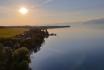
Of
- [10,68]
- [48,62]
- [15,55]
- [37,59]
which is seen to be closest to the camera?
[10,68]

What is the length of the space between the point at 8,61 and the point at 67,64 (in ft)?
37.8

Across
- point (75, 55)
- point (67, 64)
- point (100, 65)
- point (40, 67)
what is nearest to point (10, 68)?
point (40, 67)

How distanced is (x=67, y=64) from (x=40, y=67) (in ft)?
14.3

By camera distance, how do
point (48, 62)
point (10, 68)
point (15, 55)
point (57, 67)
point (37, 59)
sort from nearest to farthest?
point (10, 68) < point (15, 55) < point (57, 67) < point (48, 62) < point (37, 59)

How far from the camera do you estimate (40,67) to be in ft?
124

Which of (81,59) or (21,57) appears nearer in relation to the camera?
(21,57)

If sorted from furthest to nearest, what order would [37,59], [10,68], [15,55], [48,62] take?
[37,59]
[48,62]
[15,55]
[10,68]

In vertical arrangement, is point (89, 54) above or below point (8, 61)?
below

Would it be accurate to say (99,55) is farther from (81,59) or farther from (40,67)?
(40,67)

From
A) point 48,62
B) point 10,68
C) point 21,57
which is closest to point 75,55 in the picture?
point 48,62

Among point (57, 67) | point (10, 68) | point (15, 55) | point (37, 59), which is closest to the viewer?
point (10, 68)

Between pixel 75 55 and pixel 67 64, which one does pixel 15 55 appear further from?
pixel 75 55

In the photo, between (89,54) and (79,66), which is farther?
(89,54)

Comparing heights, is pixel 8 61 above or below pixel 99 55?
above
